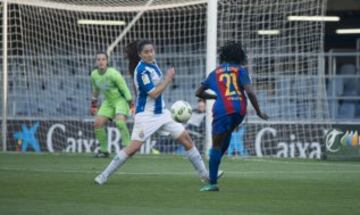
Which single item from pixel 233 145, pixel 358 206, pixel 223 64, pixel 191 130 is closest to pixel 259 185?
pixel 223 64

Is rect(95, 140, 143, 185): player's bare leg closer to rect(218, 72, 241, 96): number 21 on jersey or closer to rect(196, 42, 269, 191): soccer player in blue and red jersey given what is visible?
rect(196, 42, 269, 191): soccer player in blue and red jersey

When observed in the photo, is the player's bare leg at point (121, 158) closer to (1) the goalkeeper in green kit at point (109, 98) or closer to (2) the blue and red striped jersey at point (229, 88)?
(2) the blue and red striped jersey at point (229, 88)

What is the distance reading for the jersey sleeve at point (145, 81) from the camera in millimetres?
13922

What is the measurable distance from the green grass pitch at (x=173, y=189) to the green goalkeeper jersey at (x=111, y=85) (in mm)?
1915

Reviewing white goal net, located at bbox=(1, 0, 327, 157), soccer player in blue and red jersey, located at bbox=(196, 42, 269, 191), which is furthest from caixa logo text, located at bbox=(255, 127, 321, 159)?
soccer player in blue and red jersey, located at bbox=(196, 42, 269, 191)

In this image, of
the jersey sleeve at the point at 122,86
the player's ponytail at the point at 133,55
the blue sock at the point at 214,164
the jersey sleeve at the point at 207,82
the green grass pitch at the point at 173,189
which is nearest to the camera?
the green grass pitch at the point at 173,189

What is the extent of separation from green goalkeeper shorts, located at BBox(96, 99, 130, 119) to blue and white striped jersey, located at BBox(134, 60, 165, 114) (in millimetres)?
7228

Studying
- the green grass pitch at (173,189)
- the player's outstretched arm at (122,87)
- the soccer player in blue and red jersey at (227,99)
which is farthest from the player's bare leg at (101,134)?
the soccer player in blue and red jersey at (227,99)

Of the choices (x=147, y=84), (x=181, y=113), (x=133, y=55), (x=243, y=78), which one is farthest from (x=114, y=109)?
(x=243, y=78)

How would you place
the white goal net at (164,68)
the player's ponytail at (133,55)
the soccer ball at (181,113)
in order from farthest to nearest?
1. the white goal net at (164,68)
2. the soccer ball at (181,113)
3. the player's ponytail at (133,55)

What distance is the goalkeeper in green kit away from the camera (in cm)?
2125

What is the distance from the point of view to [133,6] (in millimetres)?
23562

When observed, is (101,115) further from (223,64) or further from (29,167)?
(223,64)

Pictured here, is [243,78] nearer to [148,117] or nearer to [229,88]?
[229,88]
